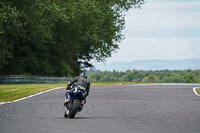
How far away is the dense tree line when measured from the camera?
38.8 meters

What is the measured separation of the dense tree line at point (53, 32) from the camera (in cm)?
→ 3884

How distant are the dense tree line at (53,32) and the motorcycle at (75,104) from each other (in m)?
22.1

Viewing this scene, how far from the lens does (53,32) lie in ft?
149

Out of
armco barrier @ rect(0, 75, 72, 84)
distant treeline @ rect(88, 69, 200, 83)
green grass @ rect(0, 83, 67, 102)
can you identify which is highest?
distant treeline @ rect(88, 69, 200, 83)

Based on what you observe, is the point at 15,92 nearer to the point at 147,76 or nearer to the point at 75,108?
the point at 75,108

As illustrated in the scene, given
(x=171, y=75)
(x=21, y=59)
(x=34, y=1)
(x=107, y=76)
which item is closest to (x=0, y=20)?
(x=34, y=1)

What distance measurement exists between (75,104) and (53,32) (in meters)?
33.4

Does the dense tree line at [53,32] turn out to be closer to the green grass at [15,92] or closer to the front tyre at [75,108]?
the green grass at [15,92]

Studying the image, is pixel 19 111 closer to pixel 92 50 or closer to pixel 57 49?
pixel 57 49

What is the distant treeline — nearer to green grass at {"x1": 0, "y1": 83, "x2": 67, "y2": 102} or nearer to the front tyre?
green grass at {"x1": 0, "y1": 83, "x2": 67, "y2": 102}

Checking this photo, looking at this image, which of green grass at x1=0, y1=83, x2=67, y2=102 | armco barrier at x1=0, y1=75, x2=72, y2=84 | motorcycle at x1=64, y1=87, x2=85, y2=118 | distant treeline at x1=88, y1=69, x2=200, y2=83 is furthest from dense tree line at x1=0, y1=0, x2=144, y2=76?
distant treeline at x1=88, y1=69, x2=200, y2=83

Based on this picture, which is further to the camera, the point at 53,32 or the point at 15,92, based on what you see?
the point at 53,32

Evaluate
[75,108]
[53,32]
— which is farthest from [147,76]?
[75,108]

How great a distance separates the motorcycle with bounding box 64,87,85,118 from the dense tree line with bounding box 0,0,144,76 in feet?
72.6
